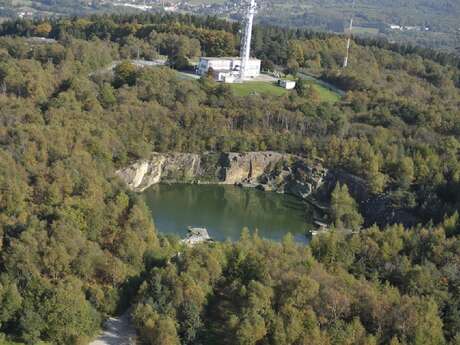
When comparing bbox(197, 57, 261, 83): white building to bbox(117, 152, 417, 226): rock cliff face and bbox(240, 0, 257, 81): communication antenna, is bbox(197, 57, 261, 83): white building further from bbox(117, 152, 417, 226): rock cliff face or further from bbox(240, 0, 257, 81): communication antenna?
bbox(117, 152, 417, 226): rock cliff face

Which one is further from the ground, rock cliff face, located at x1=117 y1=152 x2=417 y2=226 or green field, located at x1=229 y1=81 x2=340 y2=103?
green field, located at x1=229 y1=81 x2=340 y2=103

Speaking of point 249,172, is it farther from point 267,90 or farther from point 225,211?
point 267,90

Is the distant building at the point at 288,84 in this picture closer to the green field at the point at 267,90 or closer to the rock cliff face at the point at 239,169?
the green field at the point at 267,90

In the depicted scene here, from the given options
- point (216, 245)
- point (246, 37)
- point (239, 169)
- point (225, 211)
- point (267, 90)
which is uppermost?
point (246, 37)

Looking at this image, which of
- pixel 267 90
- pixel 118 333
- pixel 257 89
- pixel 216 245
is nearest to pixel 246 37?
pixel 257 89

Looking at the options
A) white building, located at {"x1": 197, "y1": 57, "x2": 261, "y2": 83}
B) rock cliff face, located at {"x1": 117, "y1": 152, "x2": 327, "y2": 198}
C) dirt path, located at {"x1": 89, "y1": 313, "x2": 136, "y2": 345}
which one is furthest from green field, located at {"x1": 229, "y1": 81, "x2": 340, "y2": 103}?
dirt path, located at {"x1": 89, "y1": 313, "x2": 136, "y2": 345}

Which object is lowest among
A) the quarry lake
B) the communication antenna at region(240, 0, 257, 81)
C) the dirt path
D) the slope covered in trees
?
the quarry lake
